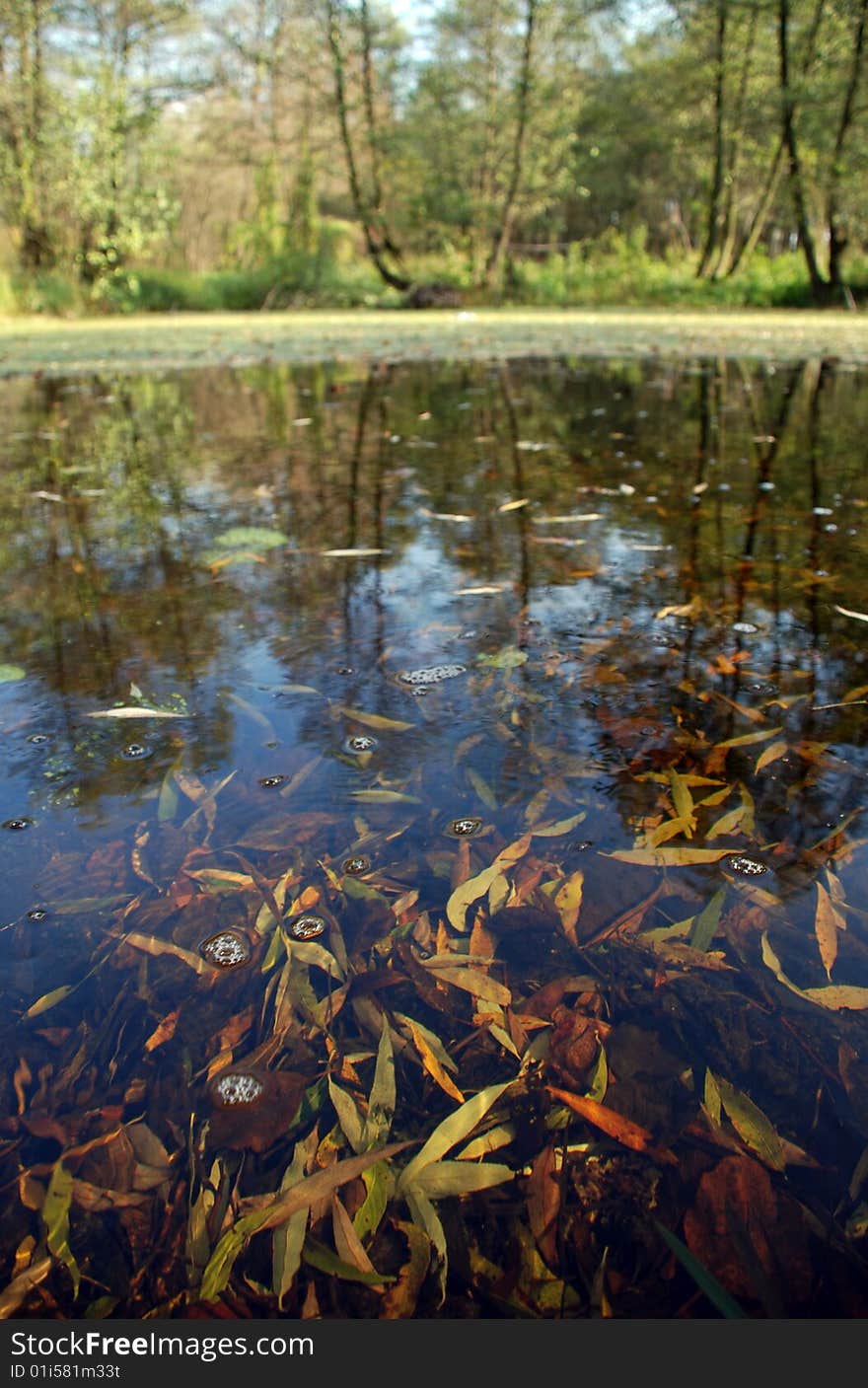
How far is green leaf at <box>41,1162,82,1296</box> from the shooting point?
866 mm

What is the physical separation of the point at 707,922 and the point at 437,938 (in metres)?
0.39

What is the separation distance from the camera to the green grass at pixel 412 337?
9.73 meters

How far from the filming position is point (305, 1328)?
0.84m

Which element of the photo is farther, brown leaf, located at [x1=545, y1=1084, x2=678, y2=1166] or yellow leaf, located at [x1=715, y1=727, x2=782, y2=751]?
yellow leaf, located at [x1=715, y1=727, x2=782, y2=751]

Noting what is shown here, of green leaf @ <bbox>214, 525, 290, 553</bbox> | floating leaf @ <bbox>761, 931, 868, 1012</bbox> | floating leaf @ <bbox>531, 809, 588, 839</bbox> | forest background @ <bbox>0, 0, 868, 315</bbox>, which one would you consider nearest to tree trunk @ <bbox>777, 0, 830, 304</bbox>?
forest background @ <bbox>0, 0, 868, 315</bbox>

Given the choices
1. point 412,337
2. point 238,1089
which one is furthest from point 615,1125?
point 412,337

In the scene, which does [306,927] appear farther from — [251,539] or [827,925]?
[251,539]

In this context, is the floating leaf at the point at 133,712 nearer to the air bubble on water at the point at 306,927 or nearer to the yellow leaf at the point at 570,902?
the air bubble on water at the point at 306,927

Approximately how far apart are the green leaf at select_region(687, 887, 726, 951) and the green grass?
8941 mm

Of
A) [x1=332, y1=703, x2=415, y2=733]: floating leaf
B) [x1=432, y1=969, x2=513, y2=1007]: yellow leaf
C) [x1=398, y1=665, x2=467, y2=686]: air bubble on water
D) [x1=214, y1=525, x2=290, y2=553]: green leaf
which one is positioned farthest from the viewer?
[x1=214, y1=525, x2=290, y2=553]: green leaf

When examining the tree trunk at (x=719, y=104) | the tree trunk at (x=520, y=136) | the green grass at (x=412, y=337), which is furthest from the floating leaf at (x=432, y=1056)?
the tree trunk at (x=520, y=136)

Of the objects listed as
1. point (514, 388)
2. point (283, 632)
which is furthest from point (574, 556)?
point (514, 388)

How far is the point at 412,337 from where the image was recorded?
39.7 feet

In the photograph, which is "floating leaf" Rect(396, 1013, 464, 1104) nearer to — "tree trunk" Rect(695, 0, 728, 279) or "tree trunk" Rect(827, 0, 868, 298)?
"tree trunk" Rect(827, 0, 868, 298)
